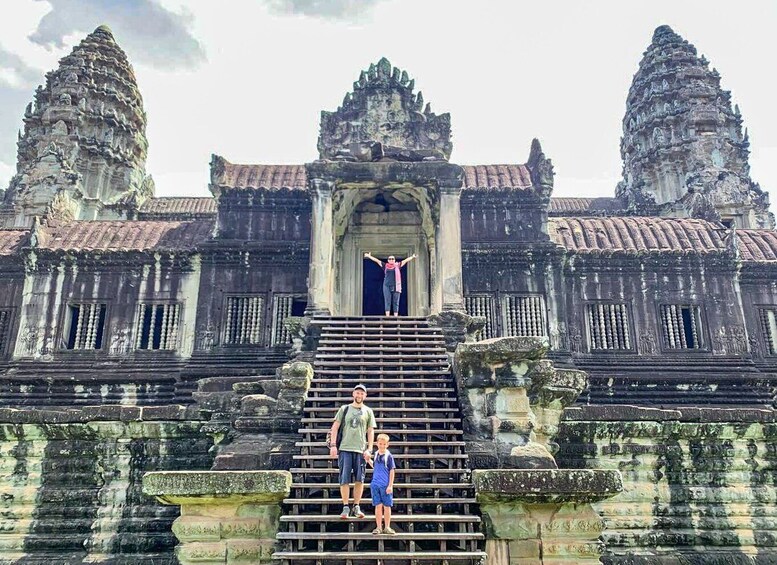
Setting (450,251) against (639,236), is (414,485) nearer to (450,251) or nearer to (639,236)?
(450,251)

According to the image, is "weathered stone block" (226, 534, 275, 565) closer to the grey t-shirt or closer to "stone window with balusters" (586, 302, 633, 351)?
the grey t-shirt

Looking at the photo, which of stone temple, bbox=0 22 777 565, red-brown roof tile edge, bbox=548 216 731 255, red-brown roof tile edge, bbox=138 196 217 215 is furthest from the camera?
red-brown roof tile edge, bbox=138 196 217 215

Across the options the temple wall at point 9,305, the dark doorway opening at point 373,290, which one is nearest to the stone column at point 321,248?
the dark doorway opening at point 373,290

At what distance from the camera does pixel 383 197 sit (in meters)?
16.6

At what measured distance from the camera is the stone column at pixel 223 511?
24.4 ft

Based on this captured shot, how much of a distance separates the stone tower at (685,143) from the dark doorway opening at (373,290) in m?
18.2

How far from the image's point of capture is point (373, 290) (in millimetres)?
17312

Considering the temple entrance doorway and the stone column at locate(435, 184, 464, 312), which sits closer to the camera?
the stone column at locate(435, 184, 464, 312)

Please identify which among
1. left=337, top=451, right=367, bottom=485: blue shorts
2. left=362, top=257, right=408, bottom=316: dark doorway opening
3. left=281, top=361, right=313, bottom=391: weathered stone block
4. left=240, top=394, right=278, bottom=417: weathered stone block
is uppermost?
left=362, top=257, right=408, bottom=316: dark doorway opening

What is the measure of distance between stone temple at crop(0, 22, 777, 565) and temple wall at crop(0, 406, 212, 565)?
0.11 feet

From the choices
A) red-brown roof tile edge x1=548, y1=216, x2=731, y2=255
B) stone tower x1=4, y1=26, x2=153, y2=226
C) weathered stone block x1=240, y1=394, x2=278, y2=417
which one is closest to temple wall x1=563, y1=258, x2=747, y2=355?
red-brown roof tile edge x1=548, y1=216, x2=731, y2=255

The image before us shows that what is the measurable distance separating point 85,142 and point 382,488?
106 ft

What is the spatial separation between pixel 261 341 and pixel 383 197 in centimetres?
464

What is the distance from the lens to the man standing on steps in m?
7.34
